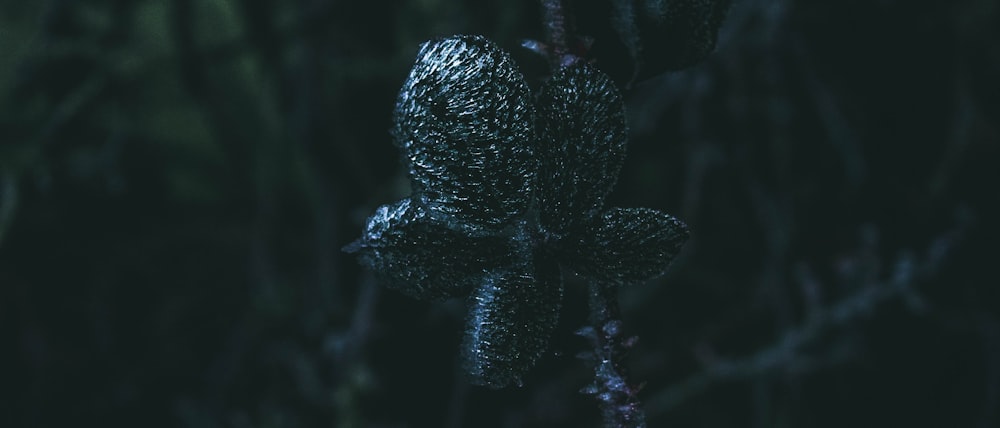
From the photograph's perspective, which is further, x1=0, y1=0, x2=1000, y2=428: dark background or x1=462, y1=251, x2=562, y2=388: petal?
x1=0, y1=0, x2=1000, y2=428: dark background

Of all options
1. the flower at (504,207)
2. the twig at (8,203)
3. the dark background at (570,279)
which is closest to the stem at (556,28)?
the flower at (504,207)

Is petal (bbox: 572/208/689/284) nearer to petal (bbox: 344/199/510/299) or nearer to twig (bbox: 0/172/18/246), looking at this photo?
petal (bbox: 344/199/510/299)

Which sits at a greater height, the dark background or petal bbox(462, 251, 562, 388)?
the dark background

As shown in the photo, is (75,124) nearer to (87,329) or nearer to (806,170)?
(87,329)

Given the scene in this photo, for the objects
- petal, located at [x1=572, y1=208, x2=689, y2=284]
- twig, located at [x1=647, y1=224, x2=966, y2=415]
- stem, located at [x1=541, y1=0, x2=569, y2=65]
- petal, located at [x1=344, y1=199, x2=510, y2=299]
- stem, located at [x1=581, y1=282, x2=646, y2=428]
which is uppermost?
twig, located at [x1=647, y1=224, x2=966, y2=415]

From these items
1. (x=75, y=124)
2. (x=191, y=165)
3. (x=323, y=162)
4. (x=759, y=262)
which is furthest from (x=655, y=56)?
(x=191, y=165)

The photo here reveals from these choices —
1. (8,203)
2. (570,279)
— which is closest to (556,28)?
(570,279)

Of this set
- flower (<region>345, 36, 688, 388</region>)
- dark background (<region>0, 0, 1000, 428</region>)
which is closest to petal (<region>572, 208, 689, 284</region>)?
flower (<region>345, 36, 688, 388</region>)
